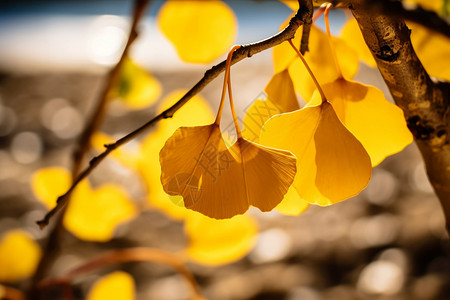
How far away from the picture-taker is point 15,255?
33cm

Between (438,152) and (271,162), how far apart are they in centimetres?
7

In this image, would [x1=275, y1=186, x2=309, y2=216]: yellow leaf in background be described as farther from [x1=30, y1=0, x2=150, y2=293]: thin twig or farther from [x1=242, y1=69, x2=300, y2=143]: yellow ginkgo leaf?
[x1=30, y1=0, x2=150, y2=293]: thin twig

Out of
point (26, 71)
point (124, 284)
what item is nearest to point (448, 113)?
point (124, 284)

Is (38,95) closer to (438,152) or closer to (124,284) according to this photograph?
(124,284)

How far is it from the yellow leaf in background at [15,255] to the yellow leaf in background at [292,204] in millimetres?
247

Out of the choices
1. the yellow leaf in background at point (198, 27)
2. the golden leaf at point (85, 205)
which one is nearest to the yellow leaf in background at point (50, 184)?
the golden leaf at point (85, 205)

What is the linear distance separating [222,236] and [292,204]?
0.12 metres

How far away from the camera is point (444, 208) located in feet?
Answer: 0.57

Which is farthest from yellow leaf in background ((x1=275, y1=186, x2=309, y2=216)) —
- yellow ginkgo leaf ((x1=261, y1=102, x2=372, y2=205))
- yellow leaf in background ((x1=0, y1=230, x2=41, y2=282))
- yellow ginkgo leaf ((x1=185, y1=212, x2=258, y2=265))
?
yellow leaf in background ((x1=0, y1=230, x2=41, y2=282))

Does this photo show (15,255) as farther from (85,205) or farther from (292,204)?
(292,204)

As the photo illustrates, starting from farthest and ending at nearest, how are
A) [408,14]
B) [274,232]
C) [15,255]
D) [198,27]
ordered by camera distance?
[274,232] → [15,255] → [198,27] → [408,14]

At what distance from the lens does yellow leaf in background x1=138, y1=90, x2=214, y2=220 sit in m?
0.23

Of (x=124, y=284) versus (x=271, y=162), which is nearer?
(x=271, y=162)

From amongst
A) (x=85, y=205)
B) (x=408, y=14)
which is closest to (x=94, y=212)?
(x=85, y=205)
